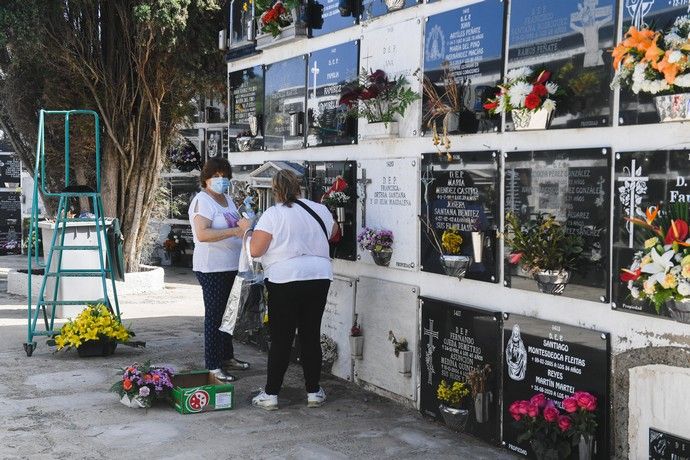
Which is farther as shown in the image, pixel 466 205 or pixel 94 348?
pixel 94 348

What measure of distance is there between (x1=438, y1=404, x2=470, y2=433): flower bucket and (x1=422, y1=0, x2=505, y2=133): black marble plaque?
169 centimetres

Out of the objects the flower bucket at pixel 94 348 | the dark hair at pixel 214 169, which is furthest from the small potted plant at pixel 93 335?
the dark hair at pixel 214 169

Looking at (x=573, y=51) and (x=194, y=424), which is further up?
(x=573, y=51)

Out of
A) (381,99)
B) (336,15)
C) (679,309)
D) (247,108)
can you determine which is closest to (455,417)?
(679,309)

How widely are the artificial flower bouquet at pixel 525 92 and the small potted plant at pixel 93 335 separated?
4229 mm

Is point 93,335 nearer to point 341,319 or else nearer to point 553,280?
point 341,319

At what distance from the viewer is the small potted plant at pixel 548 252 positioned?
4664mm

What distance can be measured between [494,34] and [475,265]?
4.46 ft

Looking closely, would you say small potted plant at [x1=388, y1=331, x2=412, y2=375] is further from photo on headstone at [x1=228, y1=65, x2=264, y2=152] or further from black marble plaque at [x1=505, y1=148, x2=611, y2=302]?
photo on headstone at [x1=228, y1=65, x2=264, y2=152]

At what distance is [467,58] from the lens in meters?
5.57

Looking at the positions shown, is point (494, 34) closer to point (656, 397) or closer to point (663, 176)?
point (663, 176)

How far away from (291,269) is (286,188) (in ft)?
1.77

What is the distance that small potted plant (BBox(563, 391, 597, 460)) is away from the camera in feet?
14.9

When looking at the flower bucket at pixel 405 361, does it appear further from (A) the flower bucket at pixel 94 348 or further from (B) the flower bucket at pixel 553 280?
(A) the flower bucket at pixel 94 348
